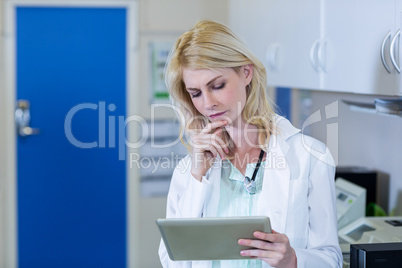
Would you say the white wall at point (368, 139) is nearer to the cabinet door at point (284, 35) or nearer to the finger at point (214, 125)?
the cabinet door at point (284, 35)

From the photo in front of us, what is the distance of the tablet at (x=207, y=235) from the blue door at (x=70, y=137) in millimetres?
2564

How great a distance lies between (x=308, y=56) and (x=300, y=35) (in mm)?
134

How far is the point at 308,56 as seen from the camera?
2379 millimetres

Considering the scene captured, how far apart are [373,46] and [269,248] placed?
71cm

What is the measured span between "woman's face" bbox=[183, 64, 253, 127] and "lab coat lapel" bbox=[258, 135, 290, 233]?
0.17 m

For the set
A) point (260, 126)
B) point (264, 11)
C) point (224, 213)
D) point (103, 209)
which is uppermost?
point (264, 11)

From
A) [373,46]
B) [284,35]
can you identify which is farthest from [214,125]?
[284,35]

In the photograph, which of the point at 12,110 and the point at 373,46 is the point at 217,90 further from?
the point at 12,110

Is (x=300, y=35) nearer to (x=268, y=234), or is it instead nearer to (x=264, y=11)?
(x=264, y=11)

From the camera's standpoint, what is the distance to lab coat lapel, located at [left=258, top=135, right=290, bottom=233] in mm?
1619

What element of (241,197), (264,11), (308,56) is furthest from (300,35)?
(241,197)

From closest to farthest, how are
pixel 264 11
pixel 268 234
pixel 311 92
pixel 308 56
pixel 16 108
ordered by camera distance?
pixel 268 234 → pixel 308 56 → pixel 264 11 → pixel 311 92 → pixel 16 108

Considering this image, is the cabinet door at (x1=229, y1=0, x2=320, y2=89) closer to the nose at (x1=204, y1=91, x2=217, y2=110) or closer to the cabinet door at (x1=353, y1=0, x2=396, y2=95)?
the cabinet door at (x1=353, y1=0, x2=396, y2=95)

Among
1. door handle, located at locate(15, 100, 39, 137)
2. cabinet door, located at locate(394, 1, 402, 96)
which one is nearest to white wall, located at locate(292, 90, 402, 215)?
cabinet door, located at locate(394, 1, 402, 96)
